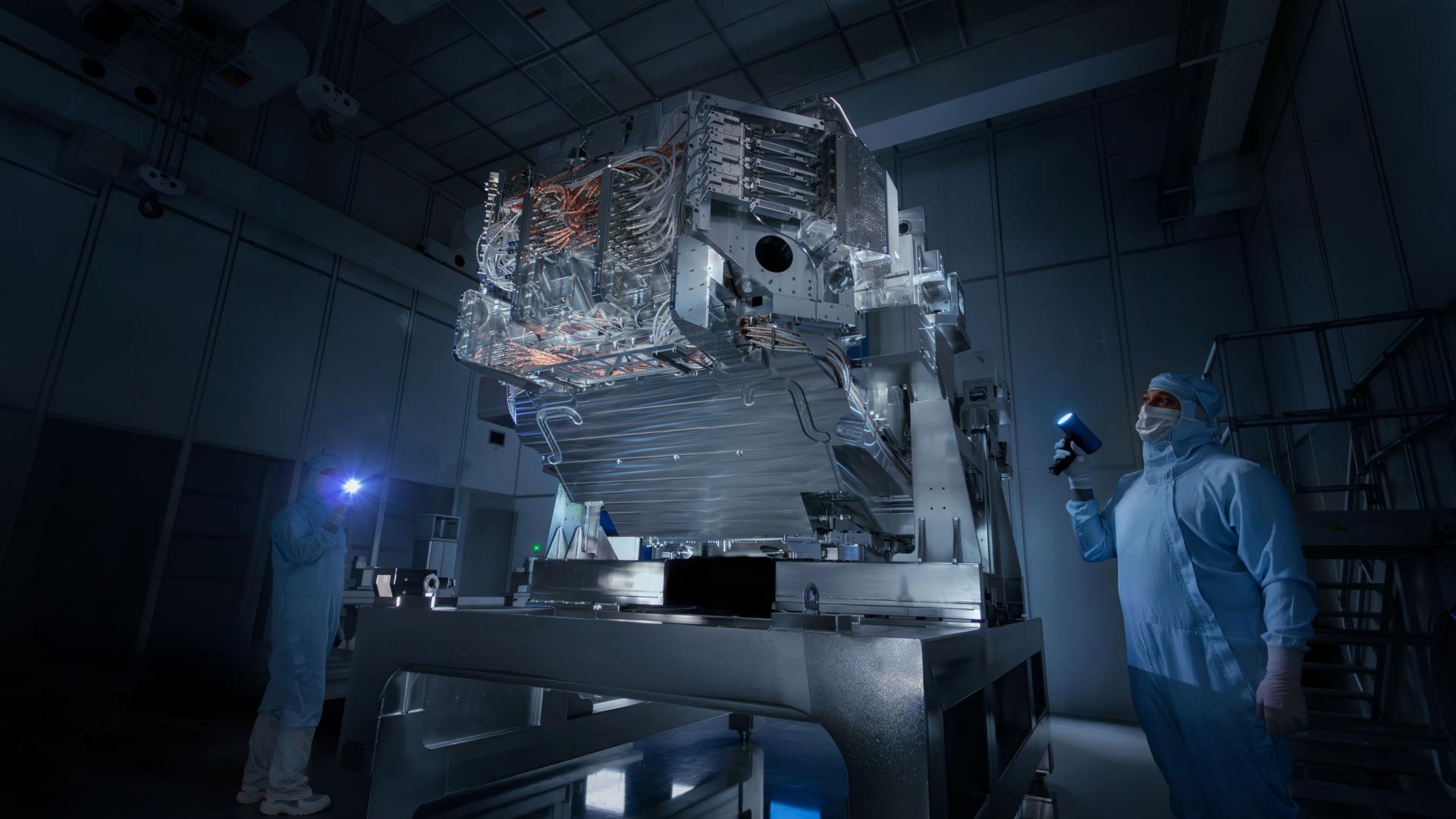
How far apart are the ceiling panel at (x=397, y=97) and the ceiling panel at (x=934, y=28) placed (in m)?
4.38

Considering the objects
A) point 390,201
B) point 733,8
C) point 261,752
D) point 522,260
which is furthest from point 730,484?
point 390,201

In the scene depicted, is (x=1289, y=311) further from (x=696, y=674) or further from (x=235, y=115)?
(x=235, y=115)

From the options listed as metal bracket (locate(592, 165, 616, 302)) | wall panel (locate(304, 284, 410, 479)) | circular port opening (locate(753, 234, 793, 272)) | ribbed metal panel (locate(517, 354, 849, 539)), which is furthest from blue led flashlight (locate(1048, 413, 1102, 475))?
wall panel (locate(304, 284, 410, 479))

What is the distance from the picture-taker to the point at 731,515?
2.44 metres

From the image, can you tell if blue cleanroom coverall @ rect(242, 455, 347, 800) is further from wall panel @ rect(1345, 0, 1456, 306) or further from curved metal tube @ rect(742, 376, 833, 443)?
wall panel @ rect(1345, 0, 1456, 306)

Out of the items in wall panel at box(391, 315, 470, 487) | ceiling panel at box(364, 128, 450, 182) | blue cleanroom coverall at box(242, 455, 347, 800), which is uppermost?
ceiling panel at box(364, 128, 450, 182)

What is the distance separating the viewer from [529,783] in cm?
238

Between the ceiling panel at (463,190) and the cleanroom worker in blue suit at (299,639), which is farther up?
the ceiling panel at (463,190)

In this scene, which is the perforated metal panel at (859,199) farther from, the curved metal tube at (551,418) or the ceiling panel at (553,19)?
the ceiling panel at (553,19)

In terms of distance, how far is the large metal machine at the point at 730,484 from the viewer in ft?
3.82

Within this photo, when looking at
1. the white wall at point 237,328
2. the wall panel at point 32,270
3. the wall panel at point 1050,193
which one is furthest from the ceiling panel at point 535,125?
the wall panel at point 1050,193

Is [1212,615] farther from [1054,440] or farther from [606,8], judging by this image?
[606,8]

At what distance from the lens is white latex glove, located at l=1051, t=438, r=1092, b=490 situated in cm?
254

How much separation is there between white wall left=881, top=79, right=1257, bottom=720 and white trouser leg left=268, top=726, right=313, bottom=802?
Answer: 5.36 m
